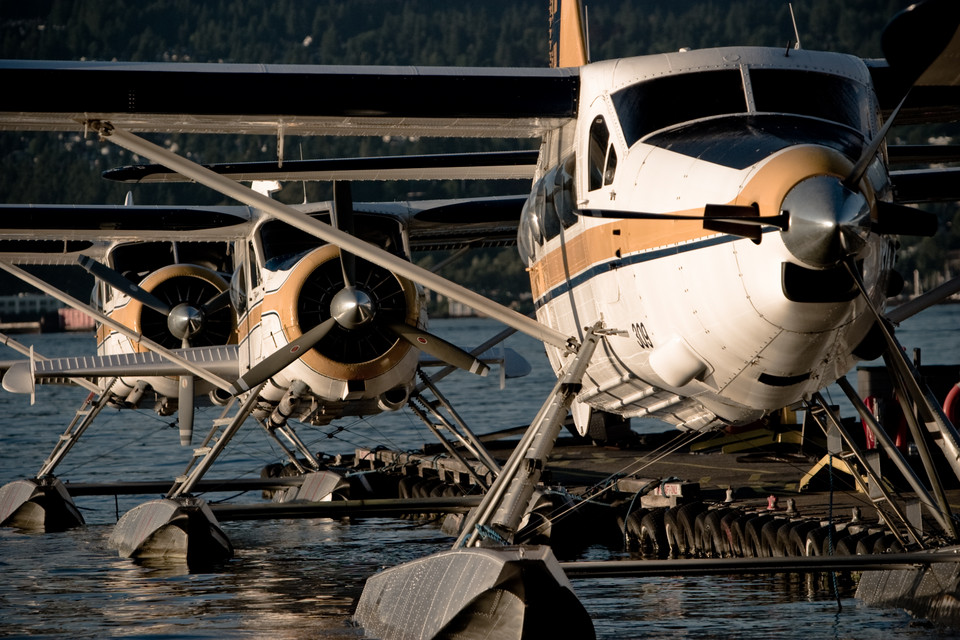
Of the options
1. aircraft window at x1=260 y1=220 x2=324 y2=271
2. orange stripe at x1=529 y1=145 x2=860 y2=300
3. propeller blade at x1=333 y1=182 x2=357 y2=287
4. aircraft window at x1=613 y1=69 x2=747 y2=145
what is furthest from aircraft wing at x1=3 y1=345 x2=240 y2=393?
aircraft window at x1=613 y1=69 x2=747 y2=145

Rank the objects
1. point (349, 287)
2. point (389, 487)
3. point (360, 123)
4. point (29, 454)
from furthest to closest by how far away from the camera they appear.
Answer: point (29, 454), point (389, 487), point (349, 287), point (360, 123)

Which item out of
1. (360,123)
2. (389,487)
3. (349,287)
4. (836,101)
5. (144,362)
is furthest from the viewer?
(389,487)

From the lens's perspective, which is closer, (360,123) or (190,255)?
(360,123)

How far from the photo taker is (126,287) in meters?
15.9

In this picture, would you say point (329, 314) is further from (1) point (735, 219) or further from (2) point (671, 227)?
(1) point (735, 219)

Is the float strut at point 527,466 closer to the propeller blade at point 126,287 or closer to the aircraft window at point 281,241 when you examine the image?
the aircraft window at point 281,241

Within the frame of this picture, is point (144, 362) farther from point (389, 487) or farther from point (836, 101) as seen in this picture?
point (836, 101)

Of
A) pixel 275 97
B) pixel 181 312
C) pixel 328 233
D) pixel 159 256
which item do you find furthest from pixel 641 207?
pixel 159 256

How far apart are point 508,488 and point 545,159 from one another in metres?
2.38

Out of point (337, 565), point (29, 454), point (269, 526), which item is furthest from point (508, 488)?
point (29, 454)

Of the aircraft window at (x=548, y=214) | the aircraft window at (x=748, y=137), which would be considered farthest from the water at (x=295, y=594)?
the aircraft window at (x=748, y=137)

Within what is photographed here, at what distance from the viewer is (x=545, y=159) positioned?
8.67 m

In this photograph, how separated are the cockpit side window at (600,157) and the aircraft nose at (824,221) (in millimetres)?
1685

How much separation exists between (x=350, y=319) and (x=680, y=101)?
4757 millimetres
